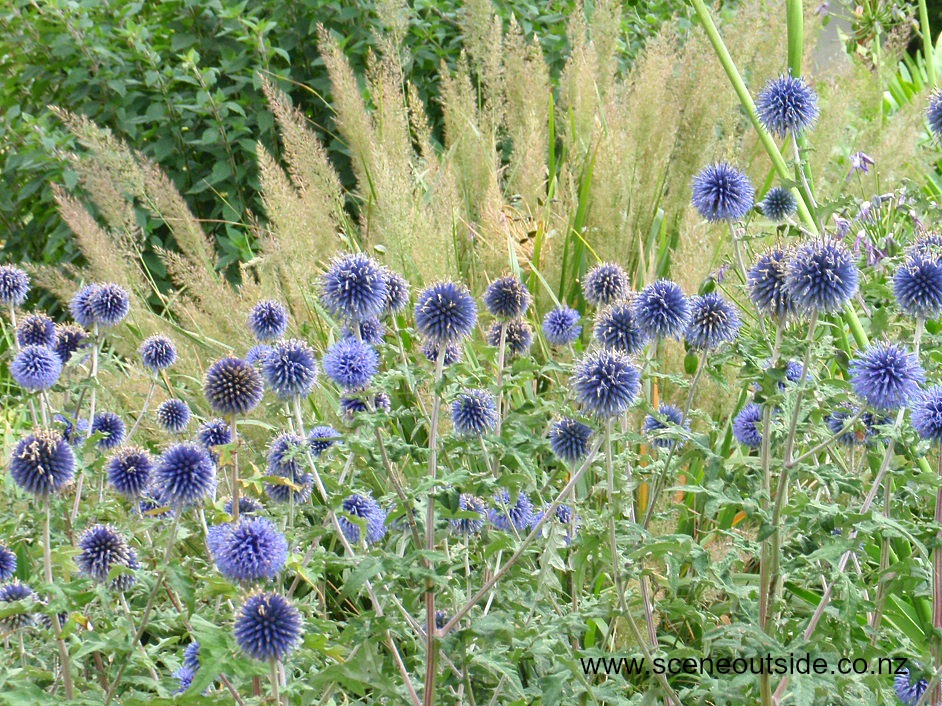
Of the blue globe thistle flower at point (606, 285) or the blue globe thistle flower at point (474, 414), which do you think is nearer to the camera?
the blue globe thistle flower at point (474, 414)

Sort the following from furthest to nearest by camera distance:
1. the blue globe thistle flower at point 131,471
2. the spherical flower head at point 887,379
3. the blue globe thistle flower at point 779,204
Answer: the blue globe thistle flower at point 779,204 < the blue globe thistle flower at point 131,471 < the spherical flower head at point 887,379

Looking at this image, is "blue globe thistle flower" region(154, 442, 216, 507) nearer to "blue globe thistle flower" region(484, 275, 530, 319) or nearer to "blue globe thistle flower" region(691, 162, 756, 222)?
"blue globe thistle flower" region(484, 275, 530, 319)

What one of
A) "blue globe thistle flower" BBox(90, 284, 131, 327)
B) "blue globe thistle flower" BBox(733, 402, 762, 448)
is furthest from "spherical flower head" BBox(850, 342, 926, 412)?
"blue globe thistle flower" BBox(90, 284, 131, 327)

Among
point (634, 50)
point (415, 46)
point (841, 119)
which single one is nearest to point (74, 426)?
point (841, 119)

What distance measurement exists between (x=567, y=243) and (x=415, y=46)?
2.50 m

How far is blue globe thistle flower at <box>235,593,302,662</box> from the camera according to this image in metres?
1.56

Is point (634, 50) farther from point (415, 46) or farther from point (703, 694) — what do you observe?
point (703, 694)

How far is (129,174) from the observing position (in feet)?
13.1

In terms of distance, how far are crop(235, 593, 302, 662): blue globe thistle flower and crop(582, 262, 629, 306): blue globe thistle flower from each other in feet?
3.99

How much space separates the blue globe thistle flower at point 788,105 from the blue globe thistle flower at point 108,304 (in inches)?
72.0

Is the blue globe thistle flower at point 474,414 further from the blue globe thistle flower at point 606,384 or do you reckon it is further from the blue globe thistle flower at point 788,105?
the blue globe thistle flower at point 788,105

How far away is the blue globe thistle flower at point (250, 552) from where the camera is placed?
5.35 feet

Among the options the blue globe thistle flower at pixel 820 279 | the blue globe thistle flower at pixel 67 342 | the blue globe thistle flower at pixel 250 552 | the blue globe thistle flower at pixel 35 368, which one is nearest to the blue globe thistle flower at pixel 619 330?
the blue globe thistle flower at pixel 820 279

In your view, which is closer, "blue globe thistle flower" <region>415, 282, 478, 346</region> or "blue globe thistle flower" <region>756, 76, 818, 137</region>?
"blue globe thistle flower" <region>415, 282, 478, 346</region>
